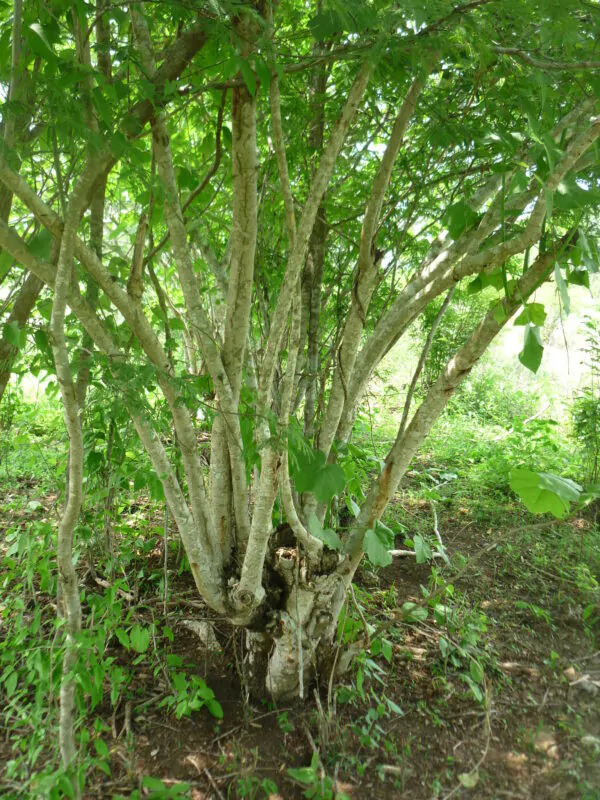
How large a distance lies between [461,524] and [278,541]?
2.11 m

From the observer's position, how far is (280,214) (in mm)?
2324

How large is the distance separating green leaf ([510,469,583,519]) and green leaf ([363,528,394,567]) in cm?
66

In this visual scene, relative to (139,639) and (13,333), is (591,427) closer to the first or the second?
(139,639)

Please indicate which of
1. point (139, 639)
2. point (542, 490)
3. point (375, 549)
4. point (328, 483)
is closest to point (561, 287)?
point (542, 490)

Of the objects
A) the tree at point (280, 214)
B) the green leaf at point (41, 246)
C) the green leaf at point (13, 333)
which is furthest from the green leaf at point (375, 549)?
the green leaf at point (41, 246)

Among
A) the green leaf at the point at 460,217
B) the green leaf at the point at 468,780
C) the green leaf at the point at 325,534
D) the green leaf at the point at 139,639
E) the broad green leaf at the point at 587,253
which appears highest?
the green leaf at the point at 460,217

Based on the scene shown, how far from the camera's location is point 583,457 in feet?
14.7

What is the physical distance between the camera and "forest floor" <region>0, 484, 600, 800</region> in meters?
1.64

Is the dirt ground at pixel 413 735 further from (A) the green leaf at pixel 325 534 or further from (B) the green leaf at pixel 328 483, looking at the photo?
(B) the green leaf at pixel 328 483

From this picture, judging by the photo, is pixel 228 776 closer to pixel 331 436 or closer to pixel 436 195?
pixel 331 436

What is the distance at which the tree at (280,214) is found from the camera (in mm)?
1247

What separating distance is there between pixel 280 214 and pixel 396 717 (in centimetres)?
217

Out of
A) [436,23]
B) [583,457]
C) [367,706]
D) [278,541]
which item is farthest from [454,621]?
[583,457]

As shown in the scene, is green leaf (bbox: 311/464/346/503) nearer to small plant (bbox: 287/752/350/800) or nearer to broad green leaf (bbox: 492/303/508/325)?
broad green leaf (bbox: 492/303/508/325)
